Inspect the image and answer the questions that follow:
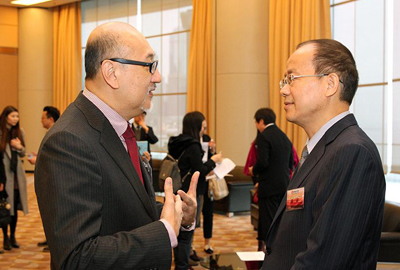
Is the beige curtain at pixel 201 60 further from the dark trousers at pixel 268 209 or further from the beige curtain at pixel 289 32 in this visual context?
the dark trousers at pixel 268 209

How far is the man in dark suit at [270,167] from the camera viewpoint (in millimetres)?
5938

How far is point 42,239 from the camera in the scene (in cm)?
721

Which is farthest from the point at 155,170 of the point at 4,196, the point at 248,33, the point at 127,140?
the point at 127,140

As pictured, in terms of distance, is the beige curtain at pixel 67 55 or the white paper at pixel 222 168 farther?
the beige curtain at pixel 67 55

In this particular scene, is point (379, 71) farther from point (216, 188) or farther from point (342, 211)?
point (342, 211)

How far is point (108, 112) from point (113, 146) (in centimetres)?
17

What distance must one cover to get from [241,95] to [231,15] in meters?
1.60

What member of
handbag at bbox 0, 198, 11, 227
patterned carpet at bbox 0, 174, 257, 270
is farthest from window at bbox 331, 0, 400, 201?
handbag at bbox 0, 198, 11, 227

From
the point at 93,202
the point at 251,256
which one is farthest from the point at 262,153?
the point at 93,202

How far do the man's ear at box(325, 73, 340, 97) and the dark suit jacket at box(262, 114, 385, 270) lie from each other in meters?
0.20

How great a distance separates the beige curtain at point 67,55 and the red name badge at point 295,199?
13113 millimetres

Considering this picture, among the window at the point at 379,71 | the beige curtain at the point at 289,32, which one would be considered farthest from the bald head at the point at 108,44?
the beige curtain at the point at 289,32

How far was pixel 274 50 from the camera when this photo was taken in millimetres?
9547

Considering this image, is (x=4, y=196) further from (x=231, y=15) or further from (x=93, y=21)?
(x=93, y=21)
